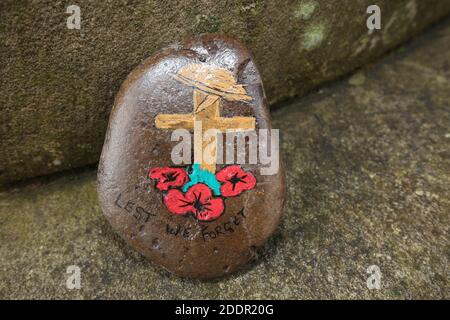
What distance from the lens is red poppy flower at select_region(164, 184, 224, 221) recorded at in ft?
5.12

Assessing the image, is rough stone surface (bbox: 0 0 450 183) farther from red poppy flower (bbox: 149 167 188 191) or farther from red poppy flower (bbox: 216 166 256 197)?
red poppy flower (bbox: 216 166 256 197)

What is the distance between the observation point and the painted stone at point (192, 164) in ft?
5.08

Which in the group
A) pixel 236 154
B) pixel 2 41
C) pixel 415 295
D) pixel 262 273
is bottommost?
pixel 415 295

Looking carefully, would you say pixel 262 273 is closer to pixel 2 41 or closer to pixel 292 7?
pixel 292 7

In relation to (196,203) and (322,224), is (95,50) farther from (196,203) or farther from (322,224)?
(322,224)

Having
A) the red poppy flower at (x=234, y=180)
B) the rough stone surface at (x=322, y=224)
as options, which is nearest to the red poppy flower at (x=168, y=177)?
the red poppy flower at (x=234, y=180)

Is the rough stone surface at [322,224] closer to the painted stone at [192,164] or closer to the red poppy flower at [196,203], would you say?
the painted stone at [192,164]

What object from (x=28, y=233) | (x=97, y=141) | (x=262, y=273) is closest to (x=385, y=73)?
(x=262, y=273)

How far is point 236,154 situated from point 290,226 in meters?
0.41

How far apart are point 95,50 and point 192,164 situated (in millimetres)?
572

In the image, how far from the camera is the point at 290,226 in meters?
1.74

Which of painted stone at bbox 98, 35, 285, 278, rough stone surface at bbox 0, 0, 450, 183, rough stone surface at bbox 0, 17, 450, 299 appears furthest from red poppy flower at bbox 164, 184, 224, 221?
rough stone surface at bbox 0, 0, 450, 183

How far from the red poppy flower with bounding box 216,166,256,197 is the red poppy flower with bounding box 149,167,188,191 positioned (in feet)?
0.44

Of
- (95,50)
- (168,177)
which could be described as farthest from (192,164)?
(95,50)
